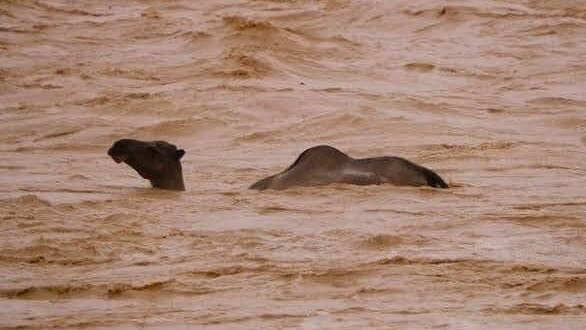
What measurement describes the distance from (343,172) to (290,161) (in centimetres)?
188

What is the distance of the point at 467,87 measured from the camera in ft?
47.7

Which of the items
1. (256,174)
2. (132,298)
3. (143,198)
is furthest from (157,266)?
(256,174)

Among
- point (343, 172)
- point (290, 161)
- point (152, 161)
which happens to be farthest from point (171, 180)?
point (290, 161)

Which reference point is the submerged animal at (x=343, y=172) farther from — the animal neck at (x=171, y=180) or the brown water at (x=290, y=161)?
the animal neck at (x=171, y=180)

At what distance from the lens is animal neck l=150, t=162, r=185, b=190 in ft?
32.2

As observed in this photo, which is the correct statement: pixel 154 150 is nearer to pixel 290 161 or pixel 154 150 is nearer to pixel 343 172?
pixel 343 172

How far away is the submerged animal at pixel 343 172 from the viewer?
946cm

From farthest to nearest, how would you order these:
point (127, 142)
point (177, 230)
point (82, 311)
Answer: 1. point (127, 142)
2. point (177, 230)
3. point (82, 311)

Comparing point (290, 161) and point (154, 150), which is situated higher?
point (154, 150)

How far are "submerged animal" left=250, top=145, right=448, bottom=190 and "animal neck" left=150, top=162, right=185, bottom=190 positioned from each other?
539 mm

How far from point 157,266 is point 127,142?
2.81 meters

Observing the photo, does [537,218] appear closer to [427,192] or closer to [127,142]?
[427,192]

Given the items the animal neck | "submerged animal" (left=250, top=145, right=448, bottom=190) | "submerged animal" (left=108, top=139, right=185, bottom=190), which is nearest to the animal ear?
"submerged animal" (left=108, top=139, right=185, bottom=190)

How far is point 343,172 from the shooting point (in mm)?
9508
